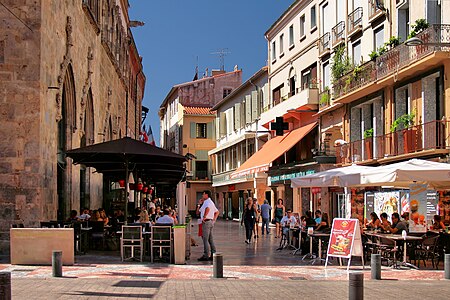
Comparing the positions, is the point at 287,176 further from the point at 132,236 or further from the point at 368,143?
the point at 132,236

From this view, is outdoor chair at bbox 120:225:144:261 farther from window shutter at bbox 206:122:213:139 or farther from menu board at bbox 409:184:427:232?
window shutter at bbox 206:122:213:139

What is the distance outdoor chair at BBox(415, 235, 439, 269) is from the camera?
16.6 metres

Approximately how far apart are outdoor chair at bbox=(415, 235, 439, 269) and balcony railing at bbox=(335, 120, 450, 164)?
621 centimetres

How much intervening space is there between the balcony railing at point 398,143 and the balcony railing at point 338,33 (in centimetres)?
487

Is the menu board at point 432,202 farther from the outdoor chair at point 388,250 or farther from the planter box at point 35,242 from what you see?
the planter box at point 35,242

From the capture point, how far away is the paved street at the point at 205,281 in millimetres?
11633

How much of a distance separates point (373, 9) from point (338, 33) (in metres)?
4.19

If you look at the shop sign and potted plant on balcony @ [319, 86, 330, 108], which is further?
the shop sign

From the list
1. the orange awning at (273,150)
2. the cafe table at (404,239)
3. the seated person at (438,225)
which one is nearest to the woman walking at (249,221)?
the seated person at (438,225)

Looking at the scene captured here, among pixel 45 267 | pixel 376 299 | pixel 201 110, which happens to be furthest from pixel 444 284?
pixel 201 110

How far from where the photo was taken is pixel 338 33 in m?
33.3

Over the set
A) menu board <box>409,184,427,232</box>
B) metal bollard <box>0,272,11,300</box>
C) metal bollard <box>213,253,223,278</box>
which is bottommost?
metal bollard <box>213,253,223,278</box>

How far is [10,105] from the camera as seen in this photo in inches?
731

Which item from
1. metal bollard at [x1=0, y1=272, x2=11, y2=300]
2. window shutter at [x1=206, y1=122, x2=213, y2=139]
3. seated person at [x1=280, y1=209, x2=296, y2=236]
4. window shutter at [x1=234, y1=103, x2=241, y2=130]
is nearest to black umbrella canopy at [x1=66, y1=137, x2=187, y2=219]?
seated person at [x1=280, y1=209, x2=296, y2=236]
